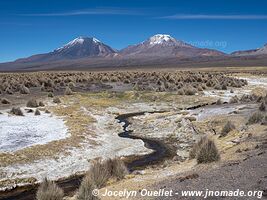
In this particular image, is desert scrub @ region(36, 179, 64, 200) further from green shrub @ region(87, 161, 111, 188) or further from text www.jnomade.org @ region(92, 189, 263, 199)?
green shrub @ region(87, 161, 111, 188)

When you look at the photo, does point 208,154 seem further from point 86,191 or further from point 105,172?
point 86,191

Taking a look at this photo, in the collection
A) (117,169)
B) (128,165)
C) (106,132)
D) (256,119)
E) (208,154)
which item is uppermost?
(256,119)

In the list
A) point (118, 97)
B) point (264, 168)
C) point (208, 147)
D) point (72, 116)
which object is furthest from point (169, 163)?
point (118, 97)

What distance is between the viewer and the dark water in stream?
600 inches

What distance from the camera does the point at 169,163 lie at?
18.7m

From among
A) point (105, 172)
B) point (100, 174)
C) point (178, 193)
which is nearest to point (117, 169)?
point (105, 172)

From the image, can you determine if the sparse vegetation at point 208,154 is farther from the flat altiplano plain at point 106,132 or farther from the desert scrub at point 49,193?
the desert scrub at point 49,193

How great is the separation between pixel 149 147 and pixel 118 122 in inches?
300

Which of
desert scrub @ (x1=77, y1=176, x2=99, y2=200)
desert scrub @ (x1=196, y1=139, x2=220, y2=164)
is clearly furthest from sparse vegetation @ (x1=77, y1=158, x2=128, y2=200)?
desert scrub @ (x1=196, y1=139, x2=220, y2=164)

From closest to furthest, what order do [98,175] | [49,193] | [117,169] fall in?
[49,193] < [98,175] < [117,169]

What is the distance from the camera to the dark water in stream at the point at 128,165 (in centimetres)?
1523

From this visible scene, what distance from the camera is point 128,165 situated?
62.8 ft

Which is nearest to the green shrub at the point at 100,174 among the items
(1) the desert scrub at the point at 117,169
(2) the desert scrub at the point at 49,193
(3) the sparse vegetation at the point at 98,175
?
(3) the sparse vegetation at the point at 98,175

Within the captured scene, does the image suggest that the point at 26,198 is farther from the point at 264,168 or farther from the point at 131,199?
the point at 264,168
